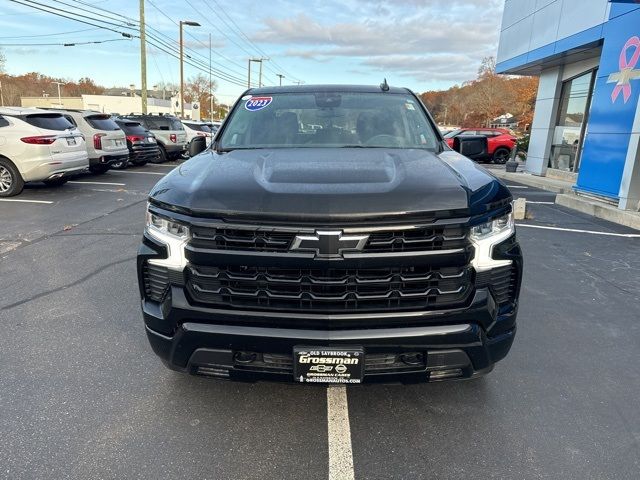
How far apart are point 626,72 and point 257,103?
27.9 ft

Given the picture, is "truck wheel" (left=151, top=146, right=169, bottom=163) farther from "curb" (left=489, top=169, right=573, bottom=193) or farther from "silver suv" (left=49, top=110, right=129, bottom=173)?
"curb" (left=489, top=169, right=573, bottom=193)

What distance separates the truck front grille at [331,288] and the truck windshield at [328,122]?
4.51 ft

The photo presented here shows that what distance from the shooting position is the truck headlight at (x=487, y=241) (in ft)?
7.26

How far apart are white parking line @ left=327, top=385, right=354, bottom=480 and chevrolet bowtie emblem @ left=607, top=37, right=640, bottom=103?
9125 millimetres

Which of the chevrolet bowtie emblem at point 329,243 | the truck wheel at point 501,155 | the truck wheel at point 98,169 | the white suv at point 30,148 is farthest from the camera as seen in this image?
the truck wheel at point 501,155

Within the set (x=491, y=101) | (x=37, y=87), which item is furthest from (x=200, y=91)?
(x=491, y=101)

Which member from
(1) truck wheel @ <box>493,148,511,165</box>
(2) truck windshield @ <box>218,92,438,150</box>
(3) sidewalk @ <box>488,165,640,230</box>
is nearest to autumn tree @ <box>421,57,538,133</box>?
(1) truck wheel @ <box>493,148,511,165</box>

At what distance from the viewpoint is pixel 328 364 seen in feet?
7.09

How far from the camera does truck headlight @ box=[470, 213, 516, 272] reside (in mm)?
2213

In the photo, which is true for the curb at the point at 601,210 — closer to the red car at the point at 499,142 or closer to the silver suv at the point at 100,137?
the silver suv at the point at 100,137

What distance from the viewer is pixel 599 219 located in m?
8.77

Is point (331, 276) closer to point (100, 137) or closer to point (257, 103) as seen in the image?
point (257, 103)

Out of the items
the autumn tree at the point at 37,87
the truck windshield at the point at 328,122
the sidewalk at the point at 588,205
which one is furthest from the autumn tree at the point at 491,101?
the autumn tree at the point at 37,87

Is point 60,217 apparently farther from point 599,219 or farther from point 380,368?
point 599,219
